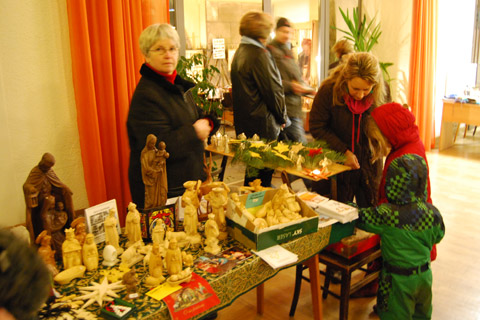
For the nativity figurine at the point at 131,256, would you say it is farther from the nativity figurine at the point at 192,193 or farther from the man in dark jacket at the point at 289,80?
the man in dark jacket at the point at 289,80

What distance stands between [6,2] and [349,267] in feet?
7.97

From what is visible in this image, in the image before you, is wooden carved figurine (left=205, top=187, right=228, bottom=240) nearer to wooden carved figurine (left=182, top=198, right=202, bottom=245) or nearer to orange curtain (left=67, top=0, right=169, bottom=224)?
wooden carved figurine (left=182, top=198, right=202, bottom=245)

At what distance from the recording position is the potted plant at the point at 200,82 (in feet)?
12.4

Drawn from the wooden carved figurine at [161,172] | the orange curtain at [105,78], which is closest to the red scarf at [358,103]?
the wooden carved figurine at [161,172]

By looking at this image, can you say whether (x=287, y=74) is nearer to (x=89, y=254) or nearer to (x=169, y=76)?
(x=169, y=76)

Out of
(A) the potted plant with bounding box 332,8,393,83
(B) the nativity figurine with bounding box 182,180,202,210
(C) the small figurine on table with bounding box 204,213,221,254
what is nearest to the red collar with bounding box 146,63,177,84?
(B) the nativity figurine with bounding box 182,180,202,210

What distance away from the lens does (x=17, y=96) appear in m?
2.66

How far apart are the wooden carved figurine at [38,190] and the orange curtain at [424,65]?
19.1ft

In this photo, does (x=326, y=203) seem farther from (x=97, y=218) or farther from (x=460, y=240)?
(x=460, y=240)

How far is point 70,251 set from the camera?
1454 mm

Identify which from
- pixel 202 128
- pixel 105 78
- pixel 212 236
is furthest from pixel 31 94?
pixel 212 236

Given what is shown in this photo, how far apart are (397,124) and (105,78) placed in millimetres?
1920

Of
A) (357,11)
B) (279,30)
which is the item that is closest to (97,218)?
(279,30)

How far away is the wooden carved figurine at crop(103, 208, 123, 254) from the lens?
1.59 metres
